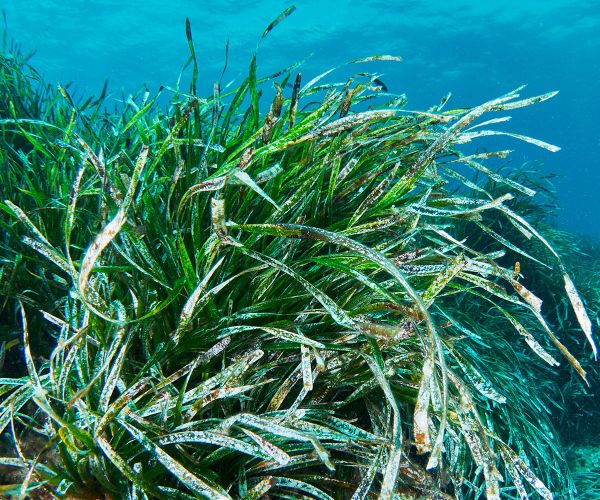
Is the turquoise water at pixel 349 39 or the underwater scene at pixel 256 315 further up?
the turquoise water at pixel 349 39

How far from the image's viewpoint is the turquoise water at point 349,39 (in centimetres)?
4725

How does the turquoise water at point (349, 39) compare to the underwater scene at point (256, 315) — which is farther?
the turquoise water at point (349, 39)

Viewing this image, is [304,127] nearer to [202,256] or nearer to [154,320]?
[202,256]

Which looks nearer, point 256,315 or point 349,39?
point 256,315

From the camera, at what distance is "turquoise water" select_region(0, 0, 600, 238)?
155ft

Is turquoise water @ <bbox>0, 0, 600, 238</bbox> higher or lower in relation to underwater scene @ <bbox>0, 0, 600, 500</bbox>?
higher

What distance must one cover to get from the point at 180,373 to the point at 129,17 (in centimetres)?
6013

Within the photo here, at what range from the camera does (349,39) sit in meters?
52.2

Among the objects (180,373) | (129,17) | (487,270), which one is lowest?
(180,373)

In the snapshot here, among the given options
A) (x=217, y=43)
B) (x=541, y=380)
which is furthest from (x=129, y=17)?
(x=541, y=380)

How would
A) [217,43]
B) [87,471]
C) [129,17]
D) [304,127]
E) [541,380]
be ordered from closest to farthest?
1. [87,471]
2. [304,127]
3. [541,380]
4. [129,17]
5. [217,43]

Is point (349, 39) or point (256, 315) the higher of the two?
point (349, 39)

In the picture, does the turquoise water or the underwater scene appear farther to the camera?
the turquoise water

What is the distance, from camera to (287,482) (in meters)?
1.38
